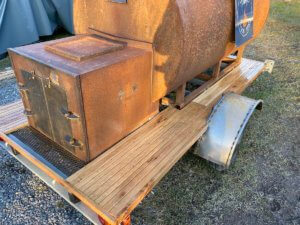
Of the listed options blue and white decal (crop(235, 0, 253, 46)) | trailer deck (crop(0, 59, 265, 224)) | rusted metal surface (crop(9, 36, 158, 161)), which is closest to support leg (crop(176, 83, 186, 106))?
trailer deck (crop(0, 59, 265, 224))

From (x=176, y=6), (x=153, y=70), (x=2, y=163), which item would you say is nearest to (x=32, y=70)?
(x=153, y=70)

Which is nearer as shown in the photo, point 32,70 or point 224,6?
point 32,70

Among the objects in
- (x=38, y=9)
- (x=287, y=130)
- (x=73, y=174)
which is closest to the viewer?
(x=73, y=174)

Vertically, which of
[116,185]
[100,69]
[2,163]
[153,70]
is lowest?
[2,163]

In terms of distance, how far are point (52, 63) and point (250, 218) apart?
2.21m

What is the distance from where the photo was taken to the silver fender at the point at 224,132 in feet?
8.68

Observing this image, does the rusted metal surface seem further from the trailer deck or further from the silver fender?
the silver fender

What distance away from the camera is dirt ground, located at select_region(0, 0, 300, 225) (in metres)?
2.50

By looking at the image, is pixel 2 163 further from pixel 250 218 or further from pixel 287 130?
pixel 287 130

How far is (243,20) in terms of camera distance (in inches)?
124

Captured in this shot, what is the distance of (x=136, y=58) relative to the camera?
7.32 ft

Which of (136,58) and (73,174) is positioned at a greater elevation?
(136,58)

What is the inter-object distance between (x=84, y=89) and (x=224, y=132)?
1.51m

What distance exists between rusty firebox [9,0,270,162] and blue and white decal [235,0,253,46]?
31 centimetres
